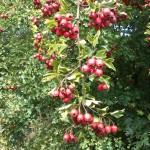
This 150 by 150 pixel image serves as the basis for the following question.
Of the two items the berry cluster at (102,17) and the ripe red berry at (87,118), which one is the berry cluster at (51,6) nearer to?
the berry cluster at (102,17)

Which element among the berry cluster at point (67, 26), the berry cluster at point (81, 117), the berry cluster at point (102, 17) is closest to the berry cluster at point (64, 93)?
the berry cluster at point (81, 117)

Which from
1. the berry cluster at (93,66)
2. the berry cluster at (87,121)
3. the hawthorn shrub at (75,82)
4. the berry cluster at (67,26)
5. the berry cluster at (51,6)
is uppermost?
the berry cluster at (67,26)

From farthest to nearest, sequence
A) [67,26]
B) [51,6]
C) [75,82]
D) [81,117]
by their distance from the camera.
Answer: [75,82] < [51,6] < [67,26] < [81,117]

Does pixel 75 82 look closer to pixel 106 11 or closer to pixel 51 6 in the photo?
pixel 51 6

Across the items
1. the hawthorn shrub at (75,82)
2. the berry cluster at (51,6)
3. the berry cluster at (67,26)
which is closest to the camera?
the berry cluster at (67,26)

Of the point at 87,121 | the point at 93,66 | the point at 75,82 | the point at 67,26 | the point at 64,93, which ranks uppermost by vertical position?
the point at 67,26

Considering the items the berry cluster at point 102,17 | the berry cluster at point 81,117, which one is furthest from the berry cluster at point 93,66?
the berry cluster at point 102,17

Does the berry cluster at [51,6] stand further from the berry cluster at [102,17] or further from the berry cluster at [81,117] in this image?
the berry cluster at [81,117]

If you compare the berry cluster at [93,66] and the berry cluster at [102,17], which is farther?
the berry cluster at [102,17]

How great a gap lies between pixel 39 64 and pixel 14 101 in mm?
957

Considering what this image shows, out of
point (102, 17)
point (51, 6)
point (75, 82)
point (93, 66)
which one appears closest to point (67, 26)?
point (102, 17)

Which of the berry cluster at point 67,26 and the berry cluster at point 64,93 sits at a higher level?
the berry cluster at point 67,26

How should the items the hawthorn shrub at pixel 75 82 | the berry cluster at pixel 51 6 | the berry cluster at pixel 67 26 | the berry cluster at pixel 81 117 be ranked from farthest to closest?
the hawthorn shrub at pixel 75 82 < the berry cluster at pixel 51 6 < the berry cluster at pixel 67 26 < the berry cluster at pixel 81 117

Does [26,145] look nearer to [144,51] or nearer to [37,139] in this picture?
[37,139]
